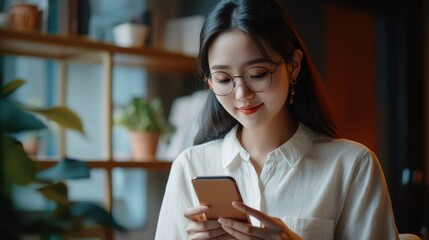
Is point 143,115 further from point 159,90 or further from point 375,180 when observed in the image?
point 375,180

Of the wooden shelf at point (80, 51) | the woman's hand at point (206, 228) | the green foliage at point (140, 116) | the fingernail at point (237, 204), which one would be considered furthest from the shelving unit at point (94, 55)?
the fingernail at point (237, 204)

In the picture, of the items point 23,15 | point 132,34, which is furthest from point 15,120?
point 132,34

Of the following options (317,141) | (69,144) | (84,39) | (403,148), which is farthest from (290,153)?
(403,148)

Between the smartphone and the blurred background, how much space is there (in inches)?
18.3

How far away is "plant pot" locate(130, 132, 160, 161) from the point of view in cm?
287

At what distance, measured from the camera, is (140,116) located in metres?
2.87

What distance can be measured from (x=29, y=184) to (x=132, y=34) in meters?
2.24

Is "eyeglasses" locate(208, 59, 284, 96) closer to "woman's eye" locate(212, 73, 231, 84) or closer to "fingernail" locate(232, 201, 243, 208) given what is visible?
"woman's eye" locate(212, 73, 231, 84)

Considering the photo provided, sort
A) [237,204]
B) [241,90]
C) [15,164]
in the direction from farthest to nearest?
[241,90] → [237,204] → [15,164]

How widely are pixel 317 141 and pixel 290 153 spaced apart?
0.30 feet

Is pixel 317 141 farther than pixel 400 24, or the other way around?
pixel 400 24

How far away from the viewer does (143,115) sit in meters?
2.87

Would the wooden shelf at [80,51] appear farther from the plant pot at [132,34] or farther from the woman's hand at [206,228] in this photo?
the woman's hand at [206,228]

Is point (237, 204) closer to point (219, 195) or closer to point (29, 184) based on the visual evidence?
point (219, 195)
